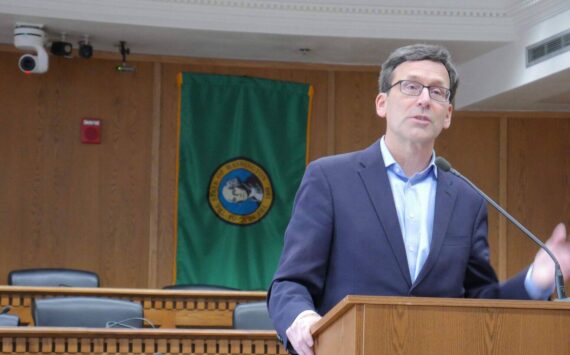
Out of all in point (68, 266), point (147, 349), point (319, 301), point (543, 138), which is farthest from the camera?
point (543, 138)

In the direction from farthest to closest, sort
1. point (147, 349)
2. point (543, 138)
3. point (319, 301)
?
1. point (543, 138)
2. point (147, 349)
3. point (319, 301)

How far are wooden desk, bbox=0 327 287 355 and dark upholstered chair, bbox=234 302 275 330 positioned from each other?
1.54 ft

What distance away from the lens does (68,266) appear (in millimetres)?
9891

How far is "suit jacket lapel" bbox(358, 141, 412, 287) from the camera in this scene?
8.38ft

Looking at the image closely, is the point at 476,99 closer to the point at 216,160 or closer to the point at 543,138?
the point at 543,138

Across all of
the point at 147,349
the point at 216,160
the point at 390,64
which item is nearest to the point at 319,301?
the point at 390,64

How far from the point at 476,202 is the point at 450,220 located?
15cm

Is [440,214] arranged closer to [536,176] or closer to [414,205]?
[414,205]

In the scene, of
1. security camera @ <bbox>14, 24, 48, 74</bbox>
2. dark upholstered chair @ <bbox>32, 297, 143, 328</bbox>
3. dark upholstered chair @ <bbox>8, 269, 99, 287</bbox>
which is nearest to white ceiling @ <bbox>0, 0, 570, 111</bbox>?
security camera @ <bbox>14, 24, 48, 74</bbox>

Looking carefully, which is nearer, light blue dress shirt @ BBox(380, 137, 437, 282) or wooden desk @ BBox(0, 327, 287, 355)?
light blue dress shirt @ BBox(380, 137, 437, 282)

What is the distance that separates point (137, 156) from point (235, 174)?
0.95 meters

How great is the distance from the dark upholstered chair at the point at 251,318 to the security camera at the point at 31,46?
13.1 feet

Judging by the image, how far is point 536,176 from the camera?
10.6 meters

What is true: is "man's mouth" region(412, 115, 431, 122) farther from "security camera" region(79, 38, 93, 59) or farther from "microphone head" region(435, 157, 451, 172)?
"security camera" region(79, 38, 93, 59)
